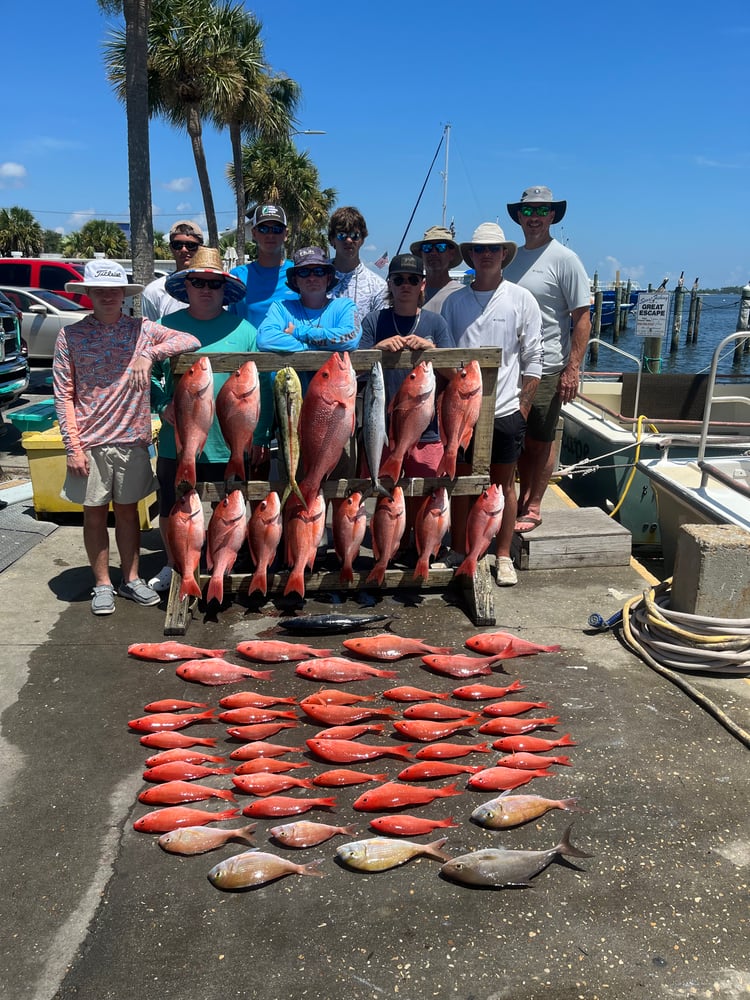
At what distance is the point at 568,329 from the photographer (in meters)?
5.82

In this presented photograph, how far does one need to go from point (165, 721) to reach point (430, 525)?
6.78 feet

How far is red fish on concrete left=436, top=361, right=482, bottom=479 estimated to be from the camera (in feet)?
15.3

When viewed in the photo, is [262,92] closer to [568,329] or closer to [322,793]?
[568,329]

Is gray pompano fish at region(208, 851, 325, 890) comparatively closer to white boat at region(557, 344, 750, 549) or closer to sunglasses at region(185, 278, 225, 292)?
sunglasses at region(185, 278, 225, 292)

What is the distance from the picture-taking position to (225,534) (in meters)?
4.60

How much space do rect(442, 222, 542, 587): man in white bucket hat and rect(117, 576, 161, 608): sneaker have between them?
84.2 inches

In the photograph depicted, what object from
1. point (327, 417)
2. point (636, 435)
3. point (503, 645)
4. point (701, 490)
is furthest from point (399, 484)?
point (636, 435)

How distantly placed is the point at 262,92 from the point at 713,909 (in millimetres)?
30534

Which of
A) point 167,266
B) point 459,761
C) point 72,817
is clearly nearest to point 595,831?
point 459,761

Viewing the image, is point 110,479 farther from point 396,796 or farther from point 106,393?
point 396,796

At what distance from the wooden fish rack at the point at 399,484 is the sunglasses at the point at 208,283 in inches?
19.4

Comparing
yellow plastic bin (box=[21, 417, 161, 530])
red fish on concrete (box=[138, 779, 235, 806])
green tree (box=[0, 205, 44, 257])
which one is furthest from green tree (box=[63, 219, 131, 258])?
red fish on concrete (box=[138, 779, 235, 806])

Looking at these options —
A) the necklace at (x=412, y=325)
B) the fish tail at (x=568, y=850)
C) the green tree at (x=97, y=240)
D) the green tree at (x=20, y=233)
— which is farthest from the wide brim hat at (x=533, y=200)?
the green tree at (x=97, y=240)

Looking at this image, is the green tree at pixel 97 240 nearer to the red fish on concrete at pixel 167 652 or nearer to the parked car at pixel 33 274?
the parked car at pixel 33 274
